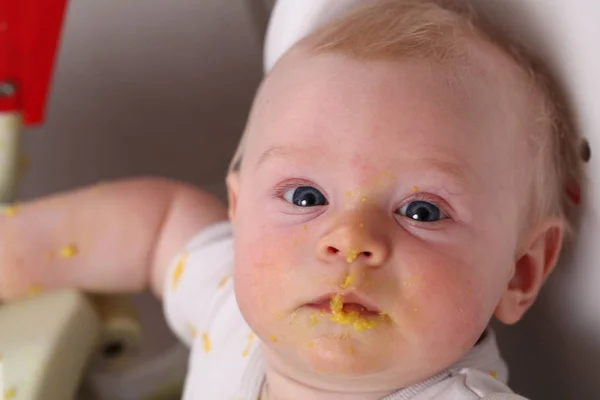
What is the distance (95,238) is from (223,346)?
18 cm

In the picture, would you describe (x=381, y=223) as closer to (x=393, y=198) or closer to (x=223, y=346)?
(x=393, y=198)

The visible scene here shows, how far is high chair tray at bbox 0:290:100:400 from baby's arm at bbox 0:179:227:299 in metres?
0.03

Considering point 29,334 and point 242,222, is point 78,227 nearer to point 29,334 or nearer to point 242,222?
point 29,334

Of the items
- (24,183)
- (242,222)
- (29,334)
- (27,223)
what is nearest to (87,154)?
(24,183)

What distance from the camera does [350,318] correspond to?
469 millimetres

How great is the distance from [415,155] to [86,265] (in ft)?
1.26

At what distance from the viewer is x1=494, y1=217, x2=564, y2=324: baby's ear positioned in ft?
1.85

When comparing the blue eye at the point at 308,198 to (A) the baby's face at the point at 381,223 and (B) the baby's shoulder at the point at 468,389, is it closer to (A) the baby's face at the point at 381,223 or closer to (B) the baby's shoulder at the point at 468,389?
(A) the baby's face at the point at 381,223

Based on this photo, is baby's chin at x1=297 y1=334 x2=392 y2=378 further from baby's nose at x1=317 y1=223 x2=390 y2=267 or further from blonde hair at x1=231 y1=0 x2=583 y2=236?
blonde hair at x1=231 y1=0 x2=583 y2=236

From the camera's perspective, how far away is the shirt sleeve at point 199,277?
0.71 m

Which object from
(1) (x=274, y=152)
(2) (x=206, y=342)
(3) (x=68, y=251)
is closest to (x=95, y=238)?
(3) (x=68, y=251)

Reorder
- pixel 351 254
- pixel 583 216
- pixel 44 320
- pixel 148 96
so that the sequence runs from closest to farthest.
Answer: pixel 351 254, pixel 583 216, pixel 44 320, pixel 148 96

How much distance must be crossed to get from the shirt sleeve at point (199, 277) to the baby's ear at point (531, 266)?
256mm

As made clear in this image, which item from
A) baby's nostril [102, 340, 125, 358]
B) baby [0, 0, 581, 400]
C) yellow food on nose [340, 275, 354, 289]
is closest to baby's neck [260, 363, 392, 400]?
baby [0, 0, 581, 400]
